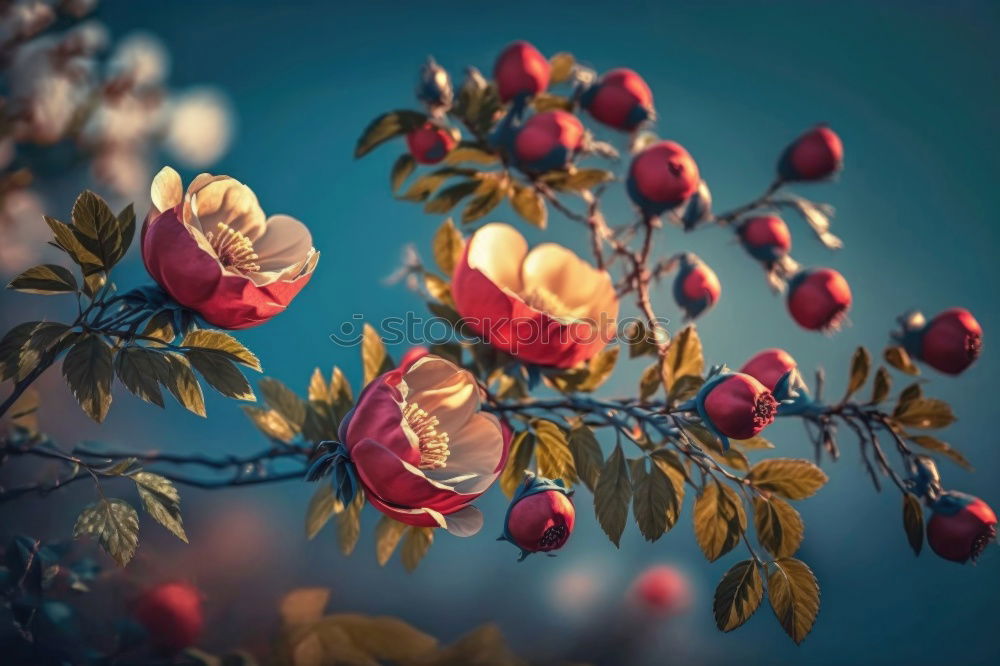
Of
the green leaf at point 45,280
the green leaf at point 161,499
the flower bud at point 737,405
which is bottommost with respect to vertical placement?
the green leaf at point 161,499

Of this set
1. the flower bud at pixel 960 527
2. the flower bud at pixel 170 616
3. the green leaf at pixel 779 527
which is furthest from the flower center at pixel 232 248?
the flower bud at pixel 960 527

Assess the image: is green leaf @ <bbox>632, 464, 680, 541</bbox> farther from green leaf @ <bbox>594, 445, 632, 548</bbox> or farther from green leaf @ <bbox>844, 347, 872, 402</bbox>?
green leaf @ <bbox>844, 347, 872, 402</bbox>

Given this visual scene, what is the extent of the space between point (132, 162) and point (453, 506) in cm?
41

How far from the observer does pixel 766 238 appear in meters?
0.57

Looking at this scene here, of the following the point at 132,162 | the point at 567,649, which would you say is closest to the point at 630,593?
the point at 567,649

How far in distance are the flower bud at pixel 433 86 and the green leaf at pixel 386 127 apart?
0.05 ft

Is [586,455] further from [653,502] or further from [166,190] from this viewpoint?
[166,190]

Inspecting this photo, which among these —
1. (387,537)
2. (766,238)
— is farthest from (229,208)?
(766,238)

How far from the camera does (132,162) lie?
25.5 inches

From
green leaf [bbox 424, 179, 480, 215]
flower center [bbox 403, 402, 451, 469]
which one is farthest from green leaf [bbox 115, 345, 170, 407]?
green leaf [bbox 424, 179, 480, 215]

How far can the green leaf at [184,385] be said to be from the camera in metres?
0.42

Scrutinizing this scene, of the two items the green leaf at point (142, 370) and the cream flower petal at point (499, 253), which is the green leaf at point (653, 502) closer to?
the cream flower petal at point (499, 253)

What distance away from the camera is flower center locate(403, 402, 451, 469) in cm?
44

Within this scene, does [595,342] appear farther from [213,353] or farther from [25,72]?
[25,72]
